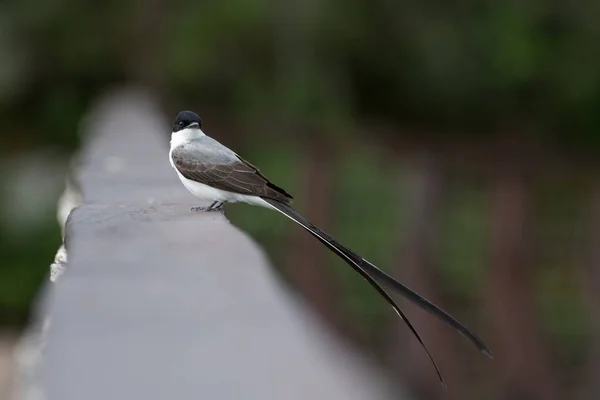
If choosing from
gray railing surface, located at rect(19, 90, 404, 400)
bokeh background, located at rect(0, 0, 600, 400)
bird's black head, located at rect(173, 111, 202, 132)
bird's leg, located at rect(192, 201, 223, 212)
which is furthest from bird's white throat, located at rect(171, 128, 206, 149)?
bokeh background, located at rect(0, 0, 600, 400)

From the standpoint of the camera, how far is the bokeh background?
29.8 ft

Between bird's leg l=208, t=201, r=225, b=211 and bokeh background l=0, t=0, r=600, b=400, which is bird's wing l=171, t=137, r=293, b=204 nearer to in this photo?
bird's leg l=208, t=201, r=225, b=211

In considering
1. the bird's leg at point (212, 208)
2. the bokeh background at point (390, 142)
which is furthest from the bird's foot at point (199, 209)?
the bokeh background at point (390, 142)

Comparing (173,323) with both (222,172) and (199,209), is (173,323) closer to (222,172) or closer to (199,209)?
(199,209)

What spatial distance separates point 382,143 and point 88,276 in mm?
14284

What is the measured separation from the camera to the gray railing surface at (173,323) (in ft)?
4.52

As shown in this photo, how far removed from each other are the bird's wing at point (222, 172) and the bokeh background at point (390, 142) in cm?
515

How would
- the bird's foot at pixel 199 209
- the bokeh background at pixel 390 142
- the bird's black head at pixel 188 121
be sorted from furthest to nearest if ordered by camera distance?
the bokeh background at pixel 390 142 < the bird's black head at pixel 188 121 < the bird's foot at pixel 199 209

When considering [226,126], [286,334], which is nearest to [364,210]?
[226,126]

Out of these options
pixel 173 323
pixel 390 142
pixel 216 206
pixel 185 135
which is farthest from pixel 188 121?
pixel 390 142

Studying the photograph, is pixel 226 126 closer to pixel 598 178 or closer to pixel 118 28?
pixel 118 28

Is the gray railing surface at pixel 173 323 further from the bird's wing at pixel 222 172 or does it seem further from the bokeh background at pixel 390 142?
the bokeh background at pixel 390 142

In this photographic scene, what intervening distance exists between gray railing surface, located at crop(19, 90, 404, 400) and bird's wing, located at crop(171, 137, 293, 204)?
0.40 meters

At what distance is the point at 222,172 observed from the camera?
3.36 metres
